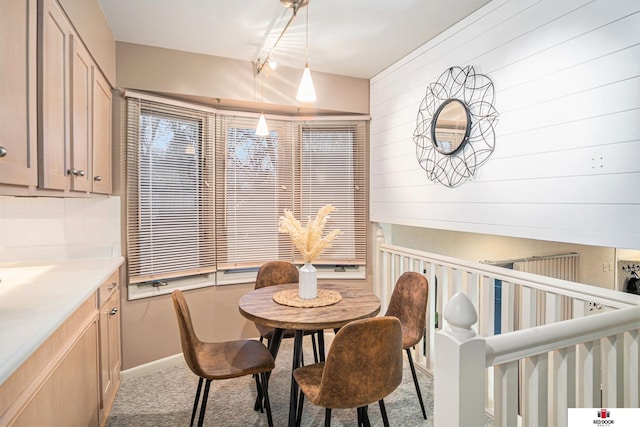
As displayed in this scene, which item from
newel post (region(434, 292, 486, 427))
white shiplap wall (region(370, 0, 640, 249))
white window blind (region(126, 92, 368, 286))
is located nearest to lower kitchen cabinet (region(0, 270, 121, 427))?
white window blind (region(126, 92, 368, 286))

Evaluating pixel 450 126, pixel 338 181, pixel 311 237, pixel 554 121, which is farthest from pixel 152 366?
pixel 554 121

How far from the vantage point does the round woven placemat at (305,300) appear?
209 cm

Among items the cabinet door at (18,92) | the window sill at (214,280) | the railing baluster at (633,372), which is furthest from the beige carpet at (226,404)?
the cabinet door at (18,92)

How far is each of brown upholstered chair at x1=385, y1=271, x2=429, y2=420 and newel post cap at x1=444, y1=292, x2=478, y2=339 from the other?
4.63ft

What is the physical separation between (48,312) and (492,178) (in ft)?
7.69

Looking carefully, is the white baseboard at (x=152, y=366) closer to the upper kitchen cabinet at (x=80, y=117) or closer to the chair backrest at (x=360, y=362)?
the upper kitchen cabinet at (x=80, y=117)

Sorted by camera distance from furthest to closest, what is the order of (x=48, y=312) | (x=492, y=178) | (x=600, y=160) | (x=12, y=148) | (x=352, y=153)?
1. (x=352, y=153)
2. (x=492, y=178)
3. (x=600, y=160)
4. (x=48, y=312)
5. (x=12, y=148)

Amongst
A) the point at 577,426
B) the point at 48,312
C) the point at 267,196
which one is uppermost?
the point at 267,196

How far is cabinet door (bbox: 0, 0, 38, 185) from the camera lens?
3.73ft

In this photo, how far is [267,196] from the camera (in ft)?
11.4

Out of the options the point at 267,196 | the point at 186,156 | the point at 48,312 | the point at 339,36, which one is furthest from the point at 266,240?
the point at 48,312

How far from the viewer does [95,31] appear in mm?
2176

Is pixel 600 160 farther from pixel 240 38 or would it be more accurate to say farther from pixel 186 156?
pixel 186 156

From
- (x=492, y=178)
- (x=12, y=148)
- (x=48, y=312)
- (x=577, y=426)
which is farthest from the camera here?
(x=492, y=178)
